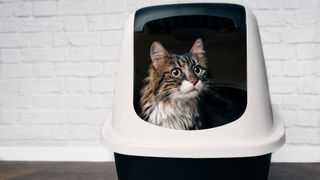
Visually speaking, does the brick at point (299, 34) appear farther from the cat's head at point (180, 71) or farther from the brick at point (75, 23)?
the brick at point (75, 23)

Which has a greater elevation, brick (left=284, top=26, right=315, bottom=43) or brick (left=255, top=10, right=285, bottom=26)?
brick (left=255, top=10, right=285, bottom=26)

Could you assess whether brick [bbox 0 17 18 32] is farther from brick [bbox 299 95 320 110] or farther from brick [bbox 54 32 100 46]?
brick [bbox 299 95 320 110]

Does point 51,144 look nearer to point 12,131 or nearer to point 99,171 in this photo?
point 12,131

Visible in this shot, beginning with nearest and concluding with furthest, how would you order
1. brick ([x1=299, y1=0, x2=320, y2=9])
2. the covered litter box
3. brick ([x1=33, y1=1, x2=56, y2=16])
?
the covered litter box < brick ([x1=299, y1=0, x2=320, y2=9]) < brick ([x1=33, y1=1, x2=56, y2=16])

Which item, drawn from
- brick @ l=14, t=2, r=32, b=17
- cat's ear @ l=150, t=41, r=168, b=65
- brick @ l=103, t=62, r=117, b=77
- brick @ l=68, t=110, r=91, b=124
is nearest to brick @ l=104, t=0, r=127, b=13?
brick @ l=103, t=62, r=117, b=77

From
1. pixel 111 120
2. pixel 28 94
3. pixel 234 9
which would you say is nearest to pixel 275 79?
pixel 234 9

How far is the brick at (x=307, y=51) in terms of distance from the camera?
1.31 metres

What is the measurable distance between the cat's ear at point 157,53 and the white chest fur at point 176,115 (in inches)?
4.0

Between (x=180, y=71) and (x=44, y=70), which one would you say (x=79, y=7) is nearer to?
(x=44, y=70)

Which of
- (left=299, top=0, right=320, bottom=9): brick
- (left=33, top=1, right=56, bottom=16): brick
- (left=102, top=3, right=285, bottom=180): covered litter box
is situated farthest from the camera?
(left=33, top=1, right=56, bottom=16): brick

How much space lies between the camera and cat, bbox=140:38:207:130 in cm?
77

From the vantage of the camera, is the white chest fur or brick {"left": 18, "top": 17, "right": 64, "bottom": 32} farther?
brick {"left": 18, "top": 17, "right": 64, "bottom": 32}

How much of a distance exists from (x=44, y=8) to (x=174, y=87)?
2.86 feet

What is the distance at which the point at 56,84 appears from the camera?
1434mm
